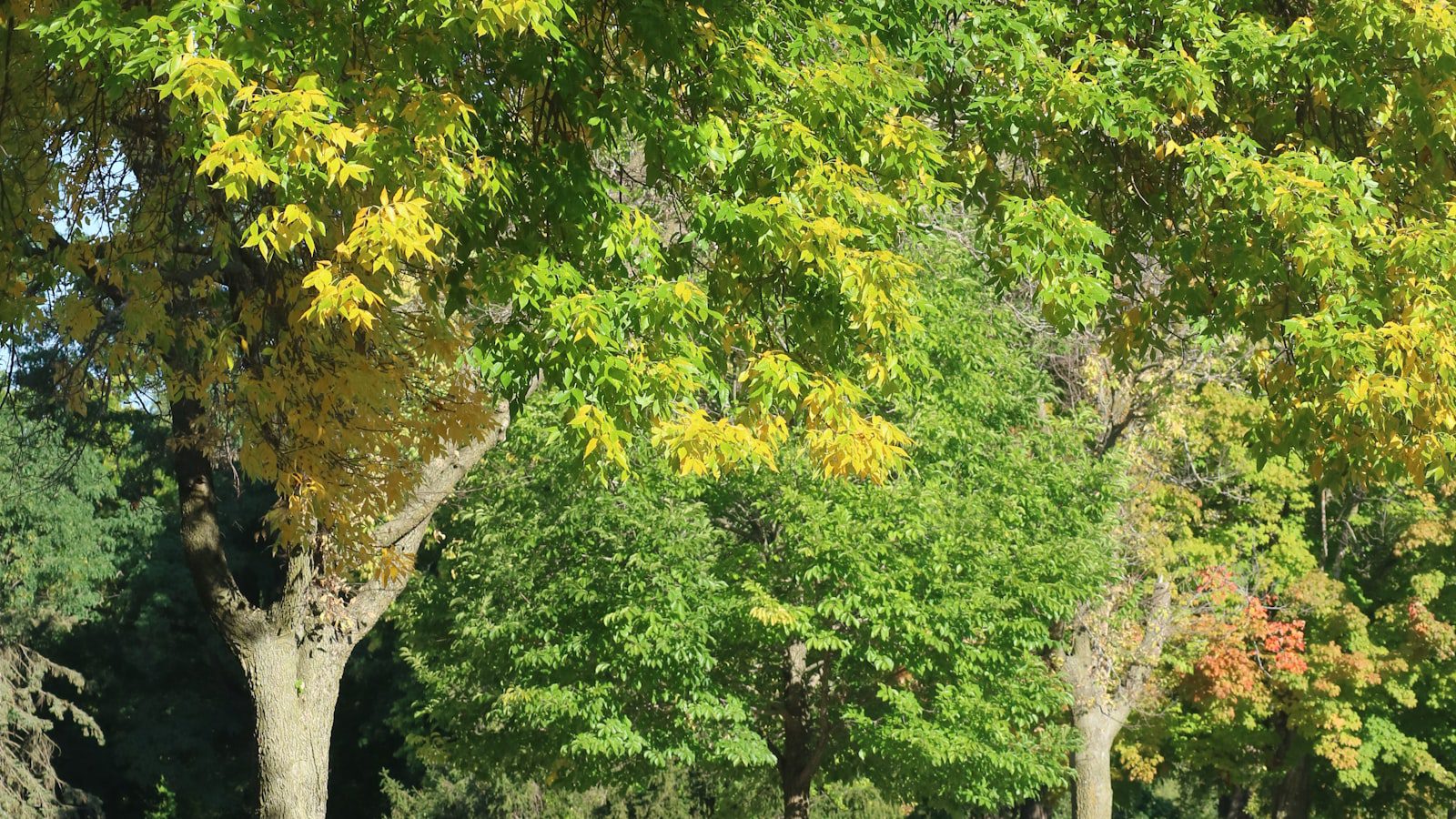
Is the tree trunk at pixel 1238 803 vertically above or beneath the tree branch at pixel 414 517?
above

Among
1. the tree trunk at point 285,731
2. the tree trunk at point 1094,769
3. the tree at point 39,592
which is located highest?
the tree at point 39,592

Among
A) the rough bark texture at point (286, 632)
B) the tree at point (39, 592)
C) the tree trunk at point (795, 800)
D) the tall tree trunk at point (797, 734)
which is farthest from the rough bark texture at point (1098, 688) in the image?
the tree at point (39, 592)

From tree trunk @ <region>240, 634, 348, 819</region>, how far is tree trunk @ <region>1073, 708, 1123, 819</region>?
15.4 m

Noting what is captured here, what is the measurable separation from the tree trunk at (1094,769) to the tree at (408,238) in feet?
49.7

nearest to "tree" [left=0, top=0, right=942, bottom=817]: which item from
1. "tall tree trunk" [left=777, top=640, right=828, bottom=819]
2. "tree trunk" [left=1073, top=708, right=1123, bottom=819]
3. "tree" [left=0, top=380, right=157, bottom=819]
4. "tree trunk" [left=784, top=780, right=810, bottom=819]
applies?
"tall tree trunk" [left=777, top=640, right=828, bottom=819]

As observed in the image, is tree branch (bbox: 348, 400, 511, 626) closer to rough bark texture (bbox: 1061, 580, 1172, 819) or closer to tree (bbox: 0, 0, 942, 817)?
tree (bbox: 0, 0, 942, 817)

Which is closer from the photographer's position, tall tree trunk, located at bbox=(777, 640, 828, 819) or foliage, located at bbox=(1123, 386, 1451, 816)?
tall tree trunk, located at bbox=(777, 640, 828, 819)

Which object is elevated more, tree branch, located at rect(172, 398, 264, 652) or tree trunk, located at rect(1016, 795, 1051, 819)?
tree trunk, located at rect(1016, 795, 1051, 819)

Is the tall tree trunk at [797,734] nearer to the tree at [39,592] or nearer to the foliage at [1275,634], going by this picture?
the foliage at [1275,634]

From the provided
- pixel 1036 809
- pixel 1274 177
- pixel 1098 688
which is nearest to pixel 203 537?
pixel 1274 177

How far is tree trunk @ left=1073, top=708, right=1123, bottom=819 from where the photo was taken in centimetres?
2247

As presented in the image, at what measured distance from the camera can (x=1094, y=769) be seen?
886 inches

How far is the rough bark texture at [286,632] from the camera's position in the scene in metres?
9.30

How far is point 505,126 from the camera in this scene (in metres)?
7.42
